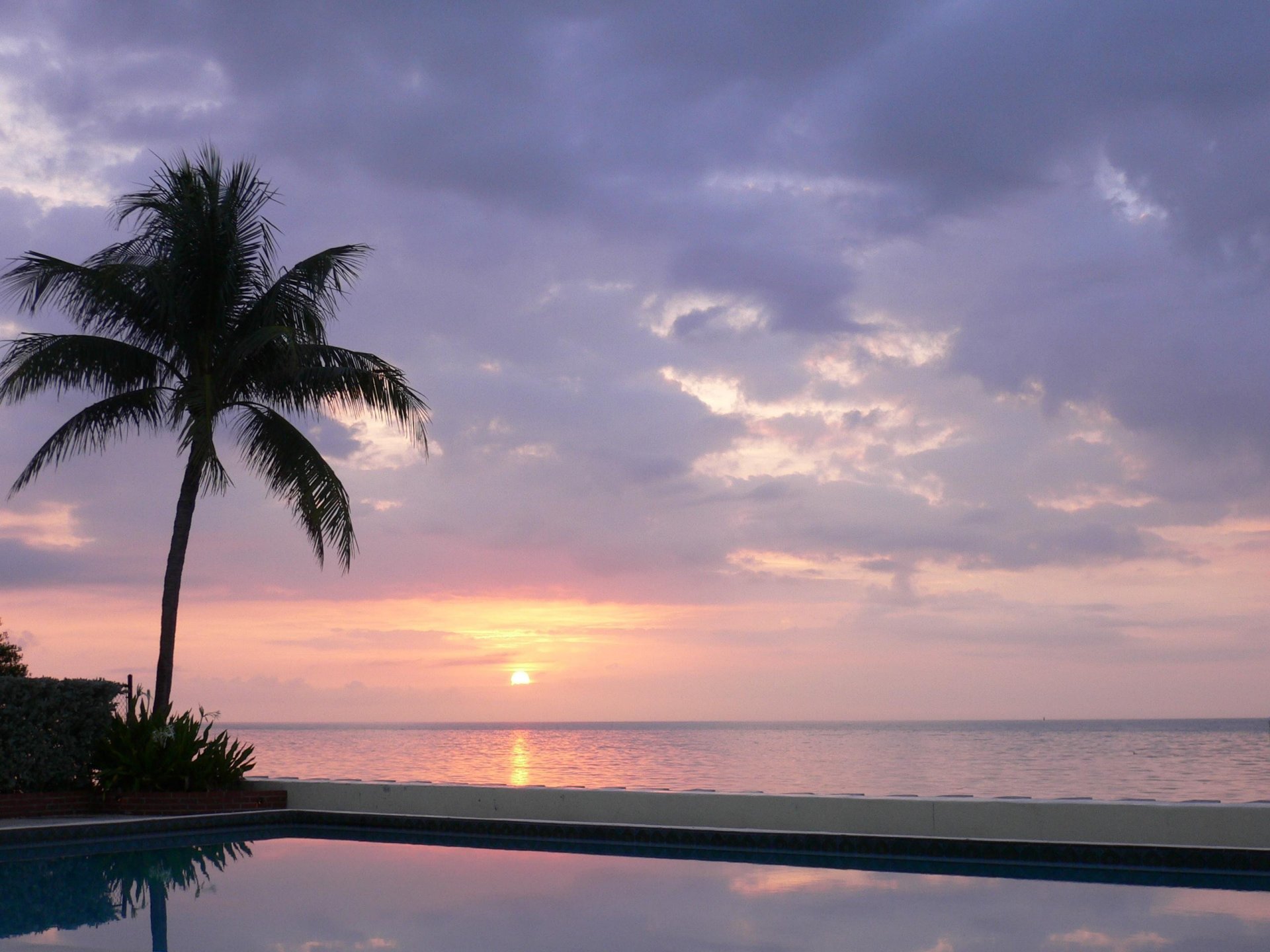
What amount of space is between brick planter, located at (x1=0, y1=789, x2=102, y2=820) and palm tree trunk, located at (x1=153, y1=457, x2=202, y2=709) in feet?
3.96

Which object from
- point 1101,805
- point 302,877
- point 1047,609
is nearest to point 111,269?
point 302,877


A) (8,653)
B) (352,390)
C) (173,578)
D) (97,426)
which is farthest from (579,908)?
(8,653)

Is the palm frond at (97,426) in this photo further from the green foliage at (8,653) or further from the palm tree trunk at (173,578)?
the green foliage at (8,653)

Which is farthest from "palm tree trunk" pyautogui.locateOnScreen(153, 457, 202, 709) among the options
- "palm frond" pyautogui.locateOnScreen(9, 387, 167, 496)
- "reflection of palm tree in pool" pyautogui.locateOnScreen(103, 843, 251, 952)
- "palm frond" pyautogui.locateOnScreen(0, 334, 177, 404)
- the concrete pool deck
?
"reflection of palm tree in pool" pyautogui.locateOnScreen(103, 843, 251, 952)

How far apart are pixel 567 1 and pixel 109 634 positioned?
15039mm

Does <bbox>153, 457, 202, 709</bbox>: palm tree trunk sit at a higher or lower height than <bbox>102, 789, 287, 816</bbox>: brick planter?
higher

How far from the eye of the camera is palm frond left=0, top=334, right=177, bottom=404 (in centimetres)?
1301

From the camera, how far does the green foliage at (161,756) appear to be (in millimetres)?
12250

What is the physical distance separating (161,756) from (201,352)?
15.5 feet

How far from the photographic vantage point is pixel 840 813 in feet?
32.5

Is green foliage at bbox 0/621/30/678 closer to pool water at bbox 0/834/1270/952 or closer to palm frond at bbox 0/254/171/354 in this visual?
palm frond at bbox 0/254/171/354

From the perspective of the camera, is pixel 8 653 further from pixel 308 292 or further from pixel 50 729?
pixel 308 292

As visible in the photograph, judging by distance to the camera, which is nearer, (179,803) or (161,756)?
(179,803)

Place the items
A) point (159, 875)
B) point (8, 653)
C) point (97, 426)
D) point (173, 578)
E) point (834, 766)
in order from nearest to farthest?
point (159, 875)
point (173, 578)
point (97, 426)
point (8, 653)
point (834, 766)
